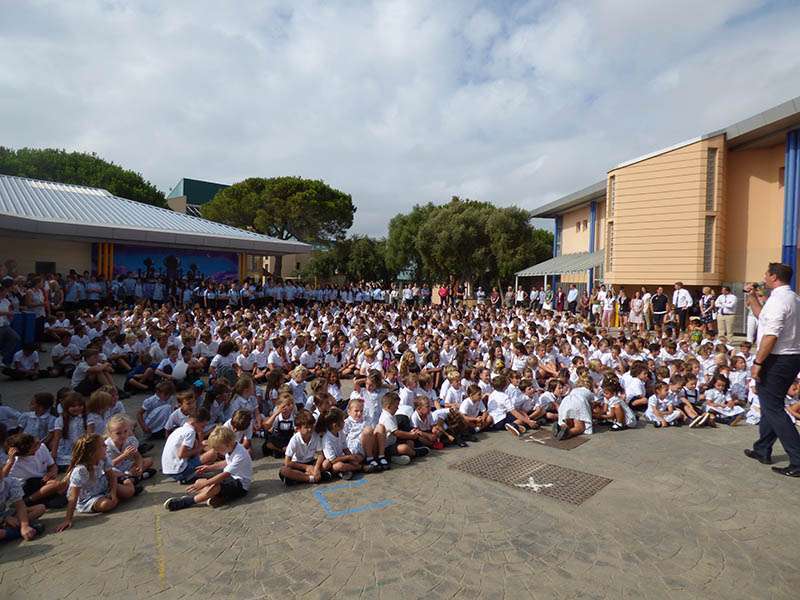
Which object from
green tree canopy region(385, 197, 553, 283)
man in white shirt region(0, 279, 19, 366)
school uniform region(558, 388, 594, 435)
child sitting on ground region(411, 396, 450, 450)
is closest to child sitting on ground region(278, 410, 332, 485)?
child sitting on ground region(411, 396, 450, 450)

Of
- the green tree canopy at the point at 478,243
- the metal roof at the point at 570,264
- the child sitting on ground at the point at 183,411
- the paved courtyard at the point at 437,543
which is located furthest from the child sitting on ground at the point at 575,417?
the green tree canopy at the point at 478,243

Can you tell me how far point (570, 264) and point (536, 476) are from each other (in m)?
20.1

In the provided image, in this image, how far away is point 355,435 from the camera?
5.64 meters

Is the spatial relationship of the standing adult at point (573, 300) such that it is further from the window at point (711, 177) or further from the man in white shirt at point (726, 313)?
the man in white shirt at point (726, 313)

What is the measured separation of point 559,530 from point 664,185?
658 inches

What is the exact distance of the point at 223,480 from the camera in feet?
15.0

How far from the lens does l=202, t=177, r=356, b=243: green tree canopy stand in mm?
35938

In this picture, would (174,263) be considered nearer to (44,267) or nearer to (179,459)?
(44,267)

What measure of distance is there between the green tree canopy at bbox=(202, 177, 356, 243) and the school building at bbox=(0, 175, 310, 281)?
11024mm

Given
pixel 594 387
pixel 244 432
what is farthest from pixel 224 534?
pixel 594 387

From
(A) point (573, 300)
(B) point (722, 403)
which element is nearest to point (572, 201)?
(A) point (573, 300)

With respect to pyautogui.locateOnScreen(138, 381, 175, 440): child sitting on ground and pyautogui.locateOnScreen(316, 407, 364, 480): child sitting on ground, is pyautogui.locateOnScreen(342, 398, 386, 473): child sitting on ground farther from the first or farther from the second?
pyautogui.locateOnScreen(138, 381, 175, 440): child sitting on ground

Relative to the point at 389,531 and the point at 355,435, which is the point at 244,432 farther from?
the point at 389,531

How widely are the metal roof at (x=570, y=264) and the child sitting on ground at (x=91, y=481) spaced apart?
2046 centimetres
